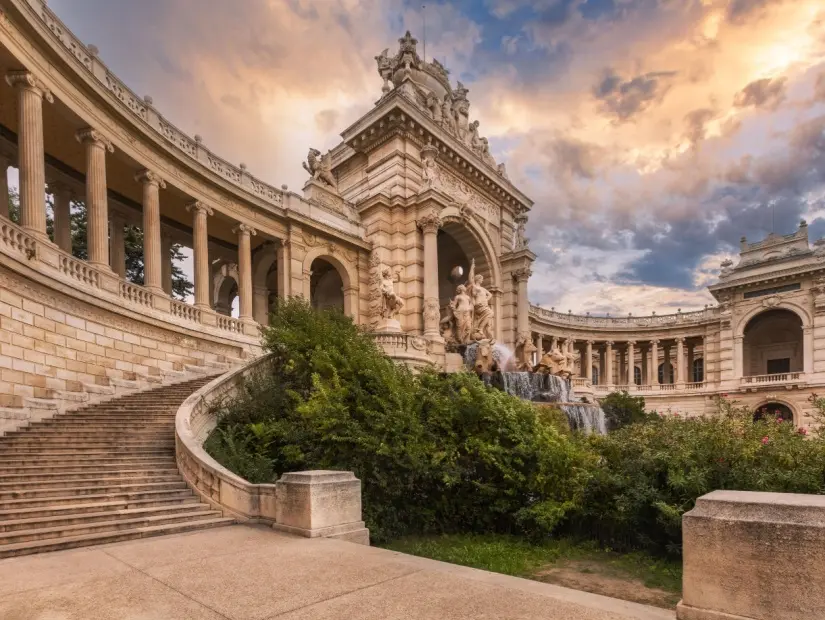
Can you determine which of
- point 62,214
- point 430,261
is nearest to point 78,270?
point 62,214

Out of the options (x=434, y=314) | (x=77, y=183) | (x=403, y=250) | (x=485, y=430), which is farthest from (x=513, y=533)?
(x=77, y=183)

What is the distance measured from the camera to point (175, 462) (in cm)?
950

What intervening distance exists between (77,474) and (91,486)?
0.69 m

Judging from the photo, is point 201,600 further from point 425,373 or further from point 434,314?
point 434,314

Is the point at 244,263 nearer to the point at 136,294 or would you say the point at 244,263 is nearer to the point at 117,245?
the point at 117,245

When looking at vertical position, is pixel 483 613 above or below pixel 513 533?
above

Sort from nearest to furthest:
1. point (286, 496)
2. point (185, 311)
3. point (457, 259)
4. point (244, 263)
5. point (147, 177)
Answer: point (286, 496)
point (185, 311)
point (147, 177)
point (244, 263)
point (457, 259)

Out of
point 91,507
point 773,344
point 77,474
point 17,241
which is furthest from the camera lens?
point 773,344

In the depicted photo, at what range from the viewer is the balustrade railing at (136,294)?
1594cm

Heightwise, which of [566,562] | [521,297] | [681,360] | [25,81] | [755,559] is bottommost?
[681,360]

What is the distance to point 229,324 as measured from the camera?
20.4 metres

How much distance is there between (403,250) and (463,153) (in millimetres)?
7783

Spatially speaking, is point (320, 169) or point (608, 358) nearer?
point (320, 169)

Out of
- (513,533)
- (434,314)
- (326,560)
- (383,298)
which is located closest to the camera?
(326,560)
